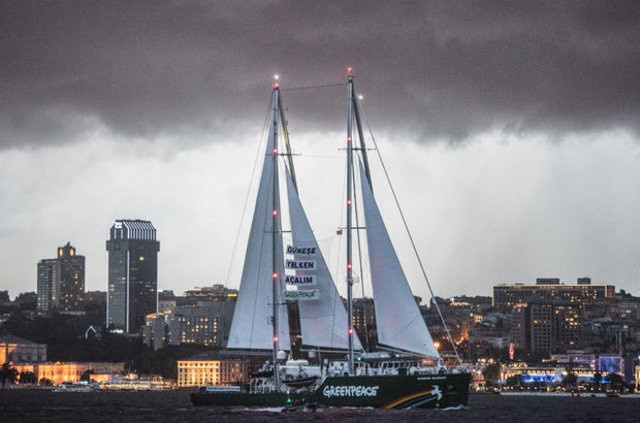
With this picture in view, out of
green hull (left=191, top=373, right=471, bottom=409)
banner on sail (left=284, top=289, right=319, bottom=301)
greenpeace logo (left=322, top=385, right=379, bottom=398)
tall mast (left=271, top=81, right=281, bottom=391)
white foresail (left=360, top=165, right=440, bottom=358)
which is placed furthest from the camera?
tall mast (left=271, top=81, right=281, bottom=391)

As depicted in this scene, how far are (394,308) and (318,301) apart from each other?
4.31 meters

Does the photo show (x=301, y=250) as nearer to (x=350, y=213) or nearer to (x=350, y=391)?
(x=350, y=213)

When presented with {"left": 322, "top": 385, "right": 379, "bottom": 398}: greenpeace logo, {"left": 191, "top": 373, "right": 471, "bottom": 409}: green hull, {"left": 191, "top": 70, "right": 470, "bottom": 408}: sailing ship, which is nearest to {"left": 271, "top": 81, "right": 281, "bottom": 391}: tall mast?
{"left": 191, "top": 70, "right": 470, "bottom": 408}: sailing ship

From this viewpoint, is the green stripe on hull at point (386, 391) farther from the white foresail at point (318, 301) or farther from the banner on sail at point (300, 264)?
the banner on sail at point (300, 264)

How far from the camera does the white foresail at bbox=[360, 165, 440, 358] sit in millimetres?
69750

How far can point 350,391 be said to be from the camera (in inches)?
2788

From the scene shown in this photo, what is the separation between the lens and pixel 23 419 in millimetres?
84625

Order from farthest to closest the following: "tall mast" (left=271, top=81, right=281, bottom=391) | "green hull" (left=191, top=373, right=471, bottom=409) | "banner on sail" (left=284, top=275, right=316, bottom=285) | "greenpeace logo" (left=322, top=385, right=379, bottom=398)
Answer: "tall mast" (left=271, top=81, right=281, bottom=391)
"banner on sail" (left=284, top=275, right=316, bottom=285)
"greenpeace logo" (left=322, top=385, right=379, bottom=398)
"green hull" (left=191, top=373, right=471, bottom=409)

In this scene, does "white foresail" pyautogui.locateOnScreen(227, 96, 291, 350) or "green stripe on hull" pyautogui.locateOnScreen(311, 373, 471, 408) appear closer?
"green stripe on hull" pyautogui.locateOnScreen(311, 373, 471, 408)

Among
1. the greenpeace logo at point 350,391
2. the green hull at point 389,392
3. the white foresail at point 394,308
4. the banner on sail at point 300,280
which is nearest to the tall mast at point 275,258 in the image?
the banner on sail at point 300,280

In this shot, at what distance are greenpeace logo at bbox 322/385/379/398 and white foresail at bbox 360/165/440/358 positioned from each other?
247 cm

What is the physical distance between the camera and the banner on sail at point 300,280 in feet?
236

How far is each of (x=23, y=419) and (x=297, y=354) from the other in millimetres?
53444

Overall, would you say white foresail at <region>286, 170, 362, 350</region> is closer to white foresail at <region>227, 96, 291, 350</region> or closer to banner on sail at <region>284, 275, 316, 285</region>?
banner on sail at <region>284, 275, 316, 285</region>
